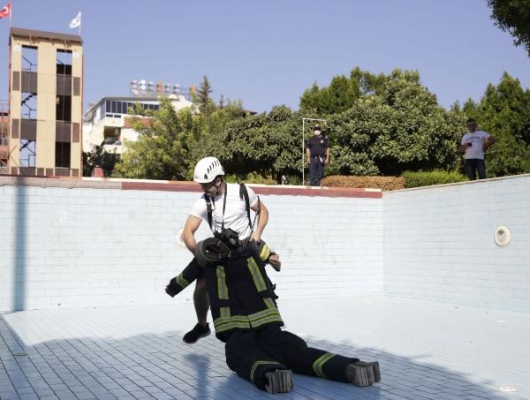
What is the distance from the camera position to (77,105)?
4441 centimetres

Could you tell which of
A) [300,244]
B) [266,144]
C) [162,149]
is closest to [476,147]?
[300,244]

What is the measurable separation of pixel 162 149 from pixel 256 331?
3341cm

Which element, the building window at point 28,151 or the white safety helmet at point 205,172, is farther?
the building window at point 28,151

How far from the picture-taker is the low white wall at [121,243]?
37.5 feet

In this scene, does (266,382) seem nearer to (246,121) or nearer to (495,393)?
(495,393)

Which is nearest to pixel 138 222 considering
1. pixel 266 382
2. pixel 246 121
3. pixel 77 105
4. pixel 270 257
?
pixel 270 257

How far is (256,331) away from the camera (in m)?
5.90

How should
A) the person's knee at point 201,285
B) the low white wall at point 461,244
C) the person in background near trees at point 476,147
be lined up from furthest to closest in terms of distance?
the person in background near trees at point 476,147 < the low white wall at point 461,244 < the person's knee at point 201,285

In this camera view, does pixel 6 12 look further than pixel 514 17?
Yes

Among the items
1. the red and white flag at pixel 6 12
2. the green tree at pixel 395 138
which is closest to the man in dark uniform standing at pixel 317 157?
the green tree at pixel 395 138

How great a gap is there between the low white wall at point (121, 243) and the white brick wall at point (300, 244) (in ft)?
0.06

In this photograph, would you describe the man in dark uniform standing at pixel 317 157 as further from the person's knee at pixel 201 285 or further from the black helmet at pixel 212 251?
the black helmet at pixel 212 251

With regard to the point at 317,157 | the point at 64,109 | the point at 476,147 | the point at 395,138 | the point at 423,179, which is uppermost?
the point at 64,109

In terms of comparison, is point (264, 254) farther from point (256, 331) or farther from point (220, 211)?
point (256, 331)
